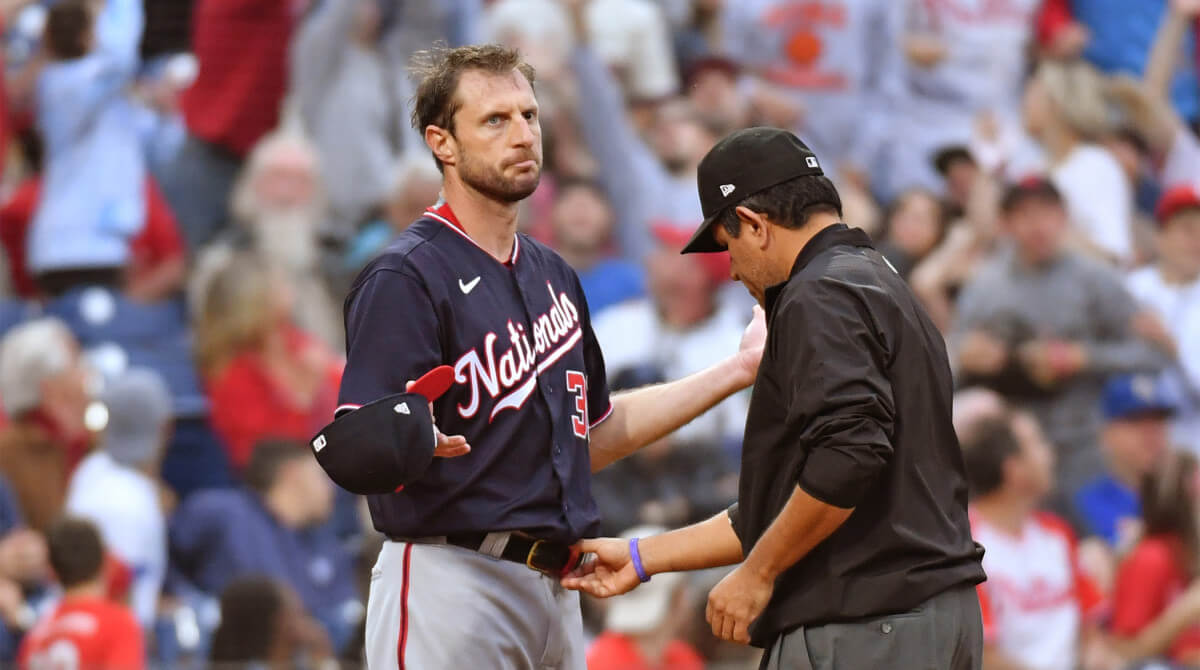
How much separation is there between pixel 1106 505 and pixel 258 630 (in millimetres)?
4082

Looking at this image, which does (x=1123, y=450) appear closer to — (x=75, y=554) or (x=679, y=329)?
(x=679, y=329)

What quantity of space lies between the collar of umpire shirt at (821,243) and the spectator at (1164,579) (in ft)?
14.6

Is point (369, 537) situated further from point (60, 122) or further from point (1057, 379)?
point (1057, 379)

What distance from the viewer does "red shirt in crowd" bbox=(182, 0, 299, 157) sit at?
8.62 meters

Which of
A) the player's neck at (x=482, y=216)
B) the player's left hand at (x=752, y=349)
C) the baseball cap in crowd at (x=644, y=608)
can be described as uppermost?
the player's neck at (x=482, y=216)

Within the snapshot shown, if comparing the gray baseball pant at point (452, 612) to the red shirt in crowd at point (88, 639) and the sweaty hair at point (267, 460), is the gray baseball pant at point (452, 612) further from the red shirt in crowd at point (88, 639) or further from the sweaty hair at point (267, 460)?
the sweaty hair at point (267, 460)

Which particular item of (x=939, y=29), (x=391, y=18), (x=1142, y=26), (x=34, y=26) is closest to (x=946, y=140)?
(x=939, y=29)

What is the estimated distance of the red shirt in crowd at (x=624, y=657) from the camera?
22.4 ft

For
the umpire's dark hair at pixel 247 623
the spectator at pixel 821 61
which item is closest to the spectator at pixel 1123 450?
the spectator at pixel 821 61

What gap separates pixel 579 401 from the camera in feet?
13.9

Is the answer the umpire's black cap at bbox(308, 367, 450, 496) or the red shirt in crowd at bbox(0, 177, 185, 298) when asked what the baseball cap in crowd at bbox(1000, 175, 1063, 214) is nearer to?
the red shirt in crowd at bbox(0, 177, 185, 298)

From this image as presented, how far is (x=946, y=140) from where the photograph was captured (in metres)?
10.3

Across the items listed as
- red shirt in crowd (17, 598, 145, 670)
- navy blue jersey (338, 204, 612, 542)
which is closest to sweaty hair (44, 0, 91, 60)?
red shirt in crowd (17, 598, 145, 670)

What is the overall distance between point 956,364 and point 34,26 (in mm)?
4845
